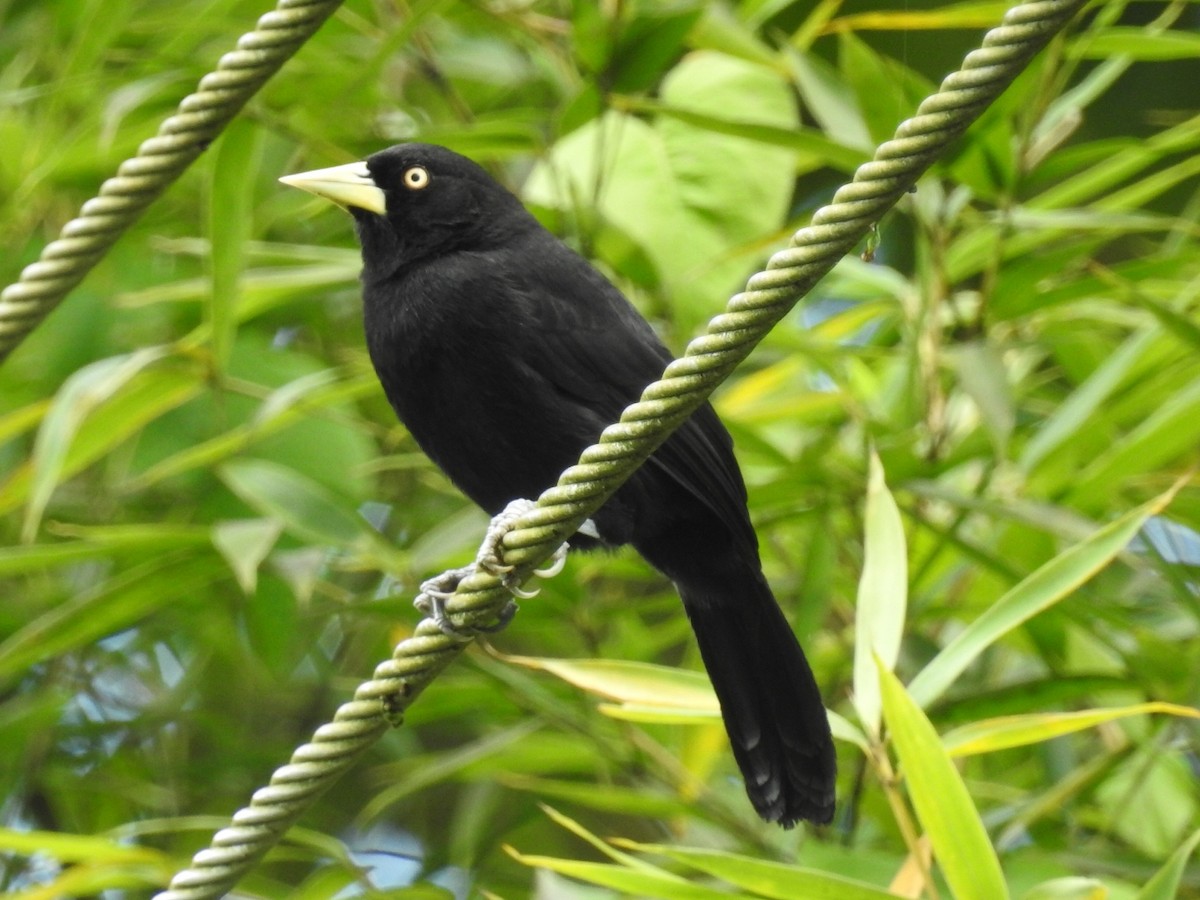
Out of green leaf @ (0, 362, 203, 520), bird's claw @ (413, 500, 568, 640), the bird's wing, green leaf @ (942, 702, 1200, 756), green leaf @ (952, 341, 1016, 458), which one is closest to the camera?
bird's claw @ (413, 500, 568, 640)

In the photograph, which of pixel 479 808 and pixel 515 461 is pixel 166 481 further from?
pixel 515 461

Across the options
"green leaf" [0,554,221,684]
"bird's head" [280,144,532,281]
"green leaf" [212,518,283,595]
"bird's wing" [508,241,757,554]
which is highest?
"bird's head" [280,144,532,281]

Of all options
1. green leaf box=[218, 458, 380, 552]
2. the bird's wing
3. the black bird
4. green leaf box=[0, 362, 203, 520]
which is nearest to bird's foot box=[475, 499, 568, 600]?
the black bird

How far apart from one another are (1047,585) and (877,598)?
26 centimetres

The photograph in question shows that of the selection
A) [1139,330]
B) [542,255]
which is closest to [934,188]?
[1139,330]

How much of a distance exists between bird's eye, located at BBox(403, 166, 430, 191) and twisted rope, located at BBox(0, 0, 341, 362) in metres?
0.63

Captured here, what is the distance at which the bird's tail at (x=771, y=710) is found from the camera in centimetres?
257

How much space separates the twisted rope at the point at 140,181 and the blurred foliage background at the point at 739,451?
1.52ft

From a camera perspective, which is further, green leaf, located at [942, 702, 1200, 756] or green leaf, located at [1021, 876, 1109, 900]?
green leaf, located at [942, 702, 1200, 756]

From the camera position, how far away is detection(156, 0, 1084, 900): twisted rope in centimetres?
153

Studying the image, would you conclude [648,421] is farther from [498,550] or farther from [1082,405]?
[1082,405]

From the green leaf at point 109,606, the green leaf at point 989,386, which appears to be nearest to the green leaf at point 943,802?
the green leaf at point 989,386

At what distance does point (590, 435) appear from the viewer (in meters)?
2.66

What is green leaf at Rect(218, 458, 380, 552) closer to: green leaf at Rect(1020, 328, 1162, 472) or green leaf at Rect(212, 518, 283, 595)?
green leaf at Rect(212, 518, 283, 595)
